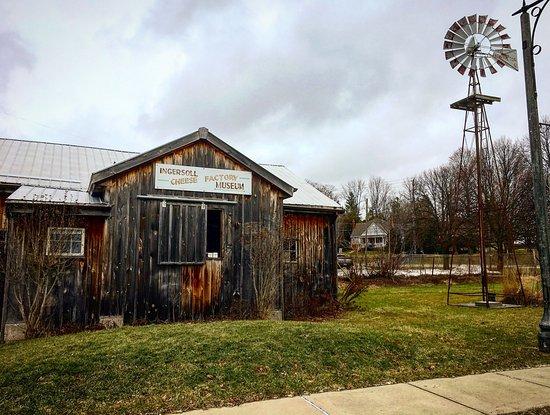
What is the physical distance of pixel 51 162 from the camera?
48.0 feet

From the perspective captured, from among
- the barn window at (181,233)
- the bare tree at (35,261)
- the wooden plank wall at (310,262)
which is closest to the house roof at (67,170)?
the bare tree at (35,261)

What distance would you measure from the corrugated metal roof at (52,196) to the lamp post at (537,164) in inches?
381

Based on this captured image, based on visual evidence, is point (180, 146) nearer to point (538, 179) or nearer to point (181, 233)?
point (181, 233)

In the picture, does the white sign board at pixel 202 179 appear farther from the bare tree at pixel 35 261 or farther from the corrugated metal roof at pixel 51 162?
the corrugated metal roof at pixel 51 162

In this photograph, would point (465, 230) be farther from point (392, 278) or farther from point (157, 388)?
point (157, 388)

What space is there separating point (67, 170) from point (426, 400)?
13.1 meters

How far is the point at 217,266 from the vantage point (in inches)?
463

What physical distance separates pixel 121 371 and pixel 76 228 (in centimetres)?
582

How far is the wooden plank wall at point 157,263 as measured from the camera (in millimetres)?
10719

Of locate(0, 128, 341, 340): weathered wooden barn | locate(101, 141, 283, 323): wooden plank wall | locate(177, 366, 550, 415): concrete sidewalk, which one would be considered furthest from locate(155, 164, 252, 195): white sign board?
locate(177, 366, 550, 415): concrete sidewalk

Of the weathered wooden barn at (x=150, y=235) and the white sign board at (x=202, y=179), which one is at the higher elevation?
the white sign board at (x=202, y=179)

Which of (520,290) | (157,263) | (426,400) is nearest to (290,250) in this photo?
(157,263)

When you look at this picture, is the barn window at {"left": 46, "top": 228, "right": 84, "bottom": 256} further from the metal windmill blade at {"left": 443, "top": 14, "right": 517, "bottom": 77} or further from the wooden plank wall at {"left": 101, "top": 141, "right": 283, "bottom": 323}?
the metal windmill blade at {"left": 443, "top": 14, "right": 517, "bottom": 77}

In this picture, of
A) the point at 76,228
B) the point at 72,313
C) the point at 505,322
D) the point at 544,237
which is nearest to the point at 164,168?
the point at 76,228
